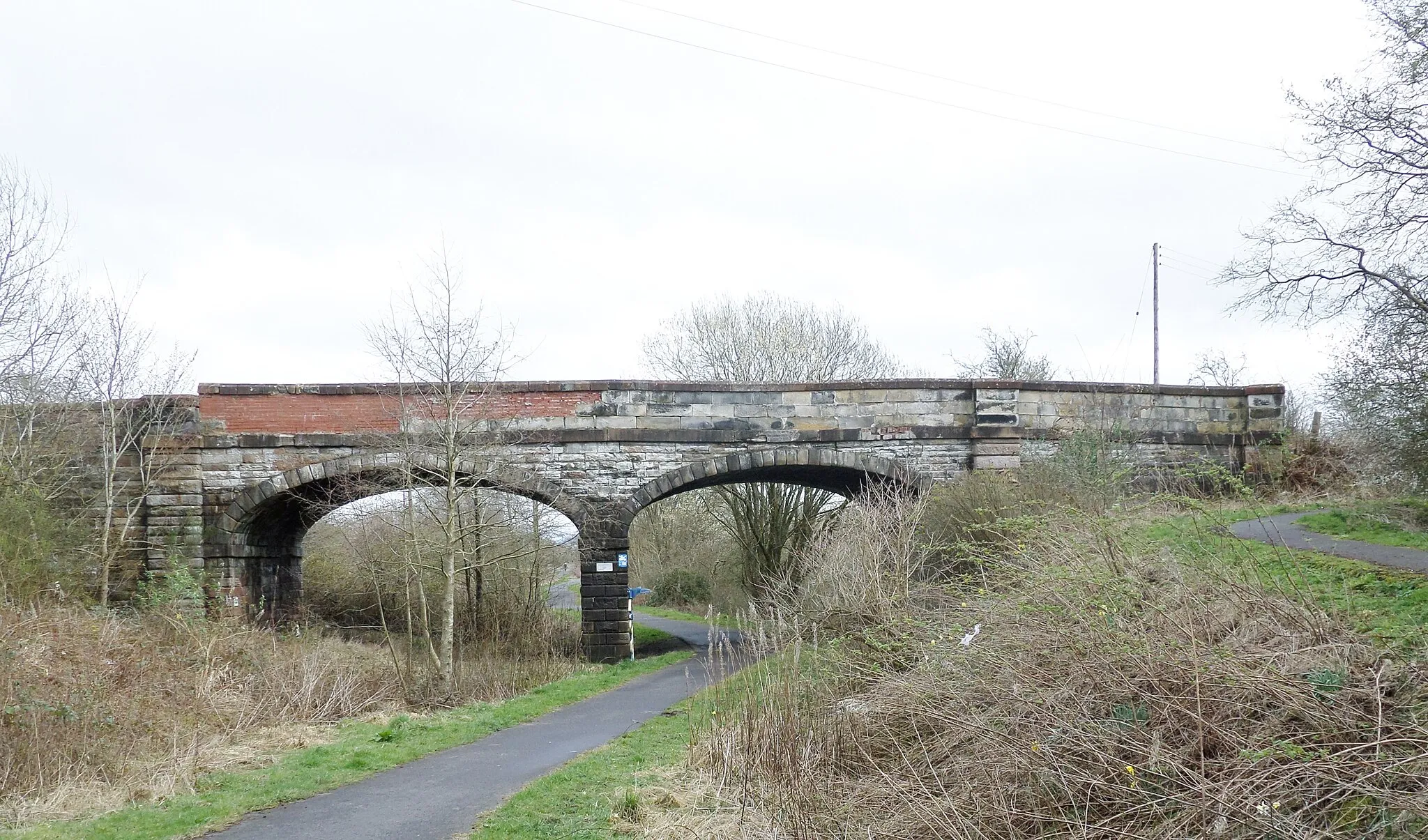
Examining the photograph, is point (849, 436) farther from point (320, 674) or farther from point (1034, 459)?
point (320, 674)

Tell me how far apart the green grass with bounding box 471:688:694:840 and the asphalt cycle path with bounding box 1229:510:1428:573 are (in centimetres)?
540

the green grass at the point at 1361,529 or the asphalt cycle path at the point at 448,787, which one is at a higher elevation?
the green grass at the point at 1361,529

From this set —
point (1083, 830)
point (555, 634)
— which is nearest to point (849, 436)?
point (555, 634)

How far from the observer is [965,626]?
684cm

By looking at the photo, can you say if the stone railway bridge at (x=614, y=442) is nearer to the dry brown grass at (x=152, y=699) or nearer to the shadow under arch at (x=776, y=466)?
the shadow under arch at (x=776, y=466)

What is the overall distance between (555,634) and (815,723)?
14.1m

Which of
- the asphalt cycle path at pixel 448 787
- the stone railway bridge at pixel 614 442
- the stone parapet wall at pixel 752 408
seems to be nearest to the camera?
the asphalt cycle path at pixel 448 787

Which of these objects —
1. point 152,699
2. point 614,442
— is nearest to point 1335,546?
point 614,442

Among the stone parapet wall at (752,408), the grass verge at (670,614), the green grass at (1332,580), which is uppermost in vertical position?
the stone parapet wall at (752,408)

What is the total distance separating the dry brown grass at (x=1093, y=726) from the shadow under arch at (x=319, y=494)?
35.1 feet

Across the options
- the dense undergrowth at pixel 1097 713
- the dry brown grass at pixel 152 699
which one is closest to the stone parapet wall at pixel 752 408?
the dry brown grass at pixel 152 699

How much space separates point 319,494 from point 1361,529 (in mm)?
16152

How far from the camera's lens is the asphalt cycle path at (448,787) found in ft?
22.6

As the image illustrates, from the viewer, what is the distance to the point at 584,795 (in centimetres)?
758
